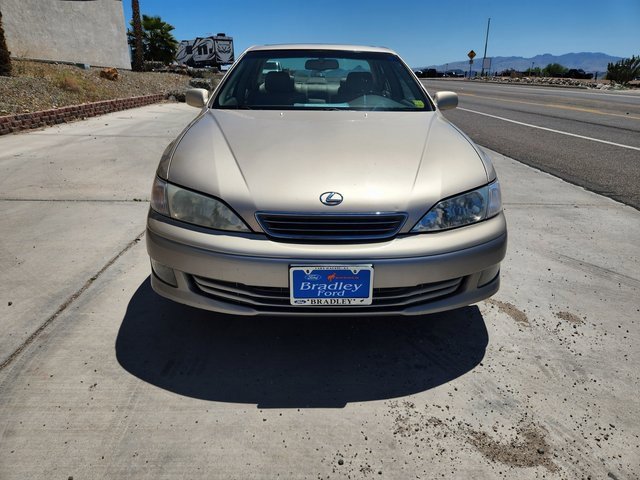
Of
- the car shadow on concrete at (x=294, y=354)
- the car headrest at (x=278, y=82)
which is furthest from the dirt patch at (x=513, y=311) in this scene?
the car headrest at (x=278, y=82)

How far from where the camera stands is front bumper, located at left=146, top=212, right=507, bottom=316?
1980mm

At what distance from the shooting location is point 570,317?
2.67 metres

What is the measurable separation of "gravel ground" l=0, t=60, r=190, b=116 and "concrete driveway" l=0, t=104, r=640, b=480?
24.2 ft

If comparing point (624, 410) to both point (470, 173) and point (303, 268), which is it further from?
point (303, 268)

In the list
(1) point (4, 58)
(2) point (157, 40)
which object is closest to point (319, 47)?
(1) point (4, 58)

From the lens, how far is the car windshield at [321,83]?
10.7ft

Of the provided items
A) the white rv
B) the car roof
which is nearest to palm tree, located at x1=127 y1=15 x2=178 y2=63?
the white rv

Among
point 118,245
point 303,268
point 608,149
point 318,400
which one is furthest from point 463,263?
point 608,149

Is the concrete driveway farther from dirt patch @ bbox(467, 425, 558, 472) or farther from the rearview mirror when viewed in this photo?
the rearview mirror

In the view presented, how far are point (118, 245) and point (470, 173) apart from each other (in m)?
2.56

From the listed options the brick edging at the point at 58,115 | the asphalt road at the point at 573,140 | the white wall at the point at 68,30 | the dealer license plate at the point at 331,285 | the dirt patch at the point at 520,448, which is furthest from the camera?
the white wall at the point at 68,30

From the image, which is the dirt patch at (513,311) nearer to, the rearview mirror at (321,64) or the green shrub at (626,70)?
the rearview mirror at (321,64)

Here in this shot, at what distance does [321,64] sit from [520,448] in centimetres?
300

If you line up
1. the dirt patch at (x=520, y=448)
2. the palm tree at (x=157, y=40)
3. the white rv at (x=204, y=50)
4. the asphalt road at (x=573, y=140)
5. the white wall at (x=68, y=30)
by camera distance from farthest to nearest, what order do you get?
the white rv at (x=204, y=50) → the palm tree at (x=157, y=40) → the white wall at (x=68, y=30) → the asphalt road at (x=573, y=140) → the dirt patch at (x=520, y=448)
